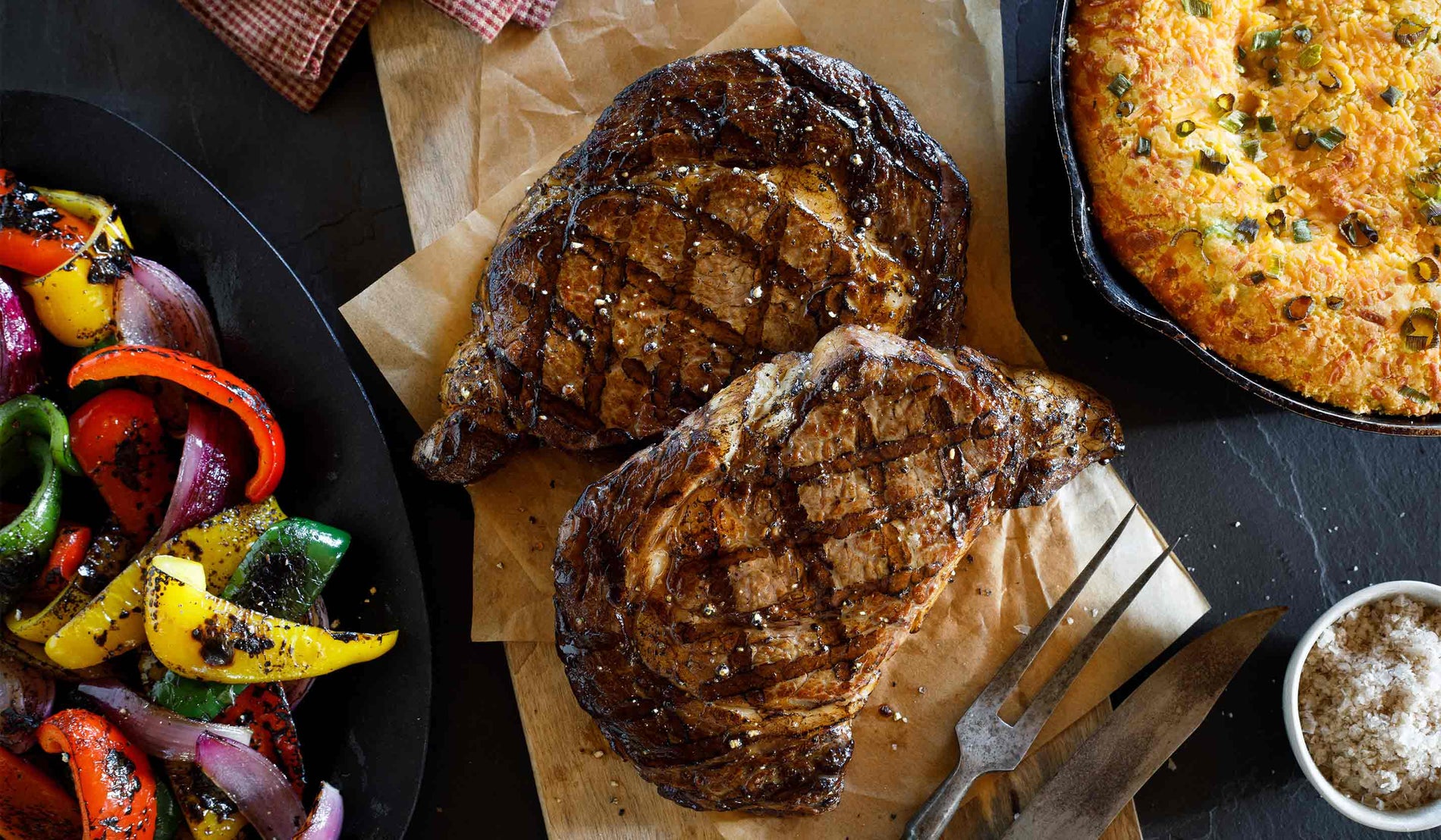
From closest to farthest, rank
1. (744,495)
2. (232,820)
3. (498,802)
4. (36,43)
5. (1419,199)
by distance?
(744,495) < (1419,199) < (232,820) < (498,802) < (36,43)

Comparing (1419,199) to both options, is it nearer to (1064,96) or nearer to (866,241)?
(1064,96)

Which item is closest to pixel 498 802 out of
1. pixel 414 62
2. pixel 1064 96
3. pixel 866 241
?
pixel 866 241

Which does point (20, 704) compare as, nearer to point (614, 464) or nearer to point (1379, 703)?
point (614, 464)

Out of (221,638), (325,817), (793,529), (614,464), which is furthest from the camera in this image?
(614,464)

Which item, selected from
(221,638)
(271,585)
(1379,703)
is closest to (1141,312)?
(1379,703)

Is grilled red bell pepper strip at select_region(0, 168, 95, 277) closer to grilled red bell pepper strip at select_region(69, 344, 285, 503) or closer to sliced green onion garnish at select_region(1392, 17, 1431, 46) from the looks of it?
grilled red bell pepper strip at select_region(69, 344, 285, 503)
